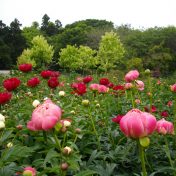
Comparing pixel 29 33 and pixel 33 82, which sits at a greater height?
pixel 29 33

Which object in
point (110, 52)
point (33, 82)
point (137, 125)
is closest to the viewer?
point (137, 125)

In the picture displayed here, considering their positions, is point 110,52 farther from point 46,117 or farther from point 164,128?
point 46,117

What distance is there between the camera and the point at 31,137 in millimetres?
1724

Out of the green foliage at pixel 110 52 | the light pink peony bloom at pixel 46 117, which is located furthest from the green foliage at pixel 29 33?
the light pink peony bloom at pixel 46 117

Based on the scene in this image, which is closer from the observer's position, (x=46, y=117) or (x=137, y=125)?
(x=137, y=125)

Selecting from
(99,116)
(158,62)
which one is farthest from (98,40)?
(99,116)

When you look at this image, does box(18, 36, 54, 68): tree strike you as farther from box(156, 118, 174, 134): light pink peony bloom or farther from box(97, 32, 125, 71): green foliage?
box(156, 118, 174, 134): light pink peony bloom

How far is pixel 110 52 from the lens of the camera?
24984mm

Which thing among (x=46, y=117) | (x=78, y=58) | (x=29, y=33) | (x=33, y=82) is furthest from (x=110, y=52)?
(x=46, y=117)

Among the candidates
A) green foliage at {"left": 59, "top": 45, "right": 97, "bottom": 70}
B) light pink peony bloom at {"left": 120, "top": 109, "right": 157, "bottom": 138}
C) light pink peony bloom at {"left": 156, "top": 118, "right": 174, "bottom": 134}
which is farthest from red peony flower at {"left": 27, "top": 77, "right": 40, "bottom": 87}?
green foliage at {"left": 59, "top": 45, "right": 97, "bottom": 70}

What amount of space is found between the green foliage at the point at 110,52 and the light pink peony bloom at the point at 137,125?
23.2 metres

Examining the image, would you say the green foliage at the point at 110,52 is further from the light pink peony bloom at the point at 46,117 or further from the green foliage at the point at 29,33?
the light pink peony bloom at the point at 46,117

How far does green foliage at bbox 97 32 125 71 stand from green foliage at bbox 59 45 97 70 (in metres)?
1.43

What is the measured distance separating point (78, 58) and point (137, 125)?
75.2 ft
